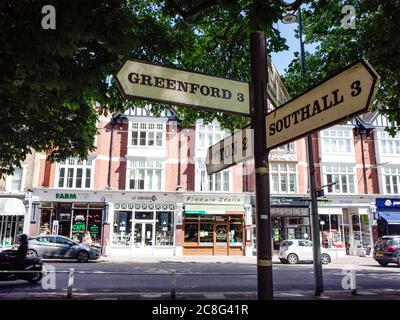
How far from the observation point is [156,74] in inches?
129

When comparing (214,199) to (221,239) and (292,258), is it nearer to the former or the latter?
(221,239)

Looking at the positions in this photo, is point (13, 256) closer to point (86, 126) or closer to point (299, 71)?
point (86, 126)

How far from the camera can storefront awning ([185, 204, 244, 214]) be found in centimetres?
2895

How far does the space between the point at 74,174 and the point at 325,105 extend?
2813cm

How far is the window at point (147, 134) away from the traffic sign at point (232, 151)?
26727 millimetres

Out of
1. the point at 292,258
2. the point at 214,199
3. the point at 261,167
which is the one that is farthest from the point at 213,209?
the point at 261,167

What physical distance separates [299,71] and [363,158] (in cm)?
2310

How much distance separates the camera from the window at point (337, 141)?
32.3 m

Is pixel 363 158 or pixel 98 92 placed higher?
pixel 363 158

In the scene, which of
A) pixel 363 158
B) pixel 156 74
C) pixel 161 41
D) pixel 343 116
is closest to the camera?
pixel 343 116

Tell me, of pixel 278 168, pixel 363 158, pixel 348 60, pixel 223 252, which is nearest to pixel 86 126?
pixel 348 60

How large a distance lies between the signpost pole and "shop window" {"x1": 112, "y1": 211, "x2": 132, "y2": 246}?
26.7 metres

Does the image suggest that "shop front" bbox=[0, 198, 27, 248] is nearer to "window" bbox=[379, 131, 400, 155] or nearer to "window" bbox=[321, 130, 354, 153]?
"window" bbox=[321, 130, 354, 153]

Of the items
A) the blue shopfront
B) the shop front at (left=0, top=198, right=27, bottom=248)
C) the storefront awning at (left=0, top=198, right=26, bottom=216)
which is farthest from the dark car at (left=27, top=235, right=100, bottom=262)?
the blue shopfront
